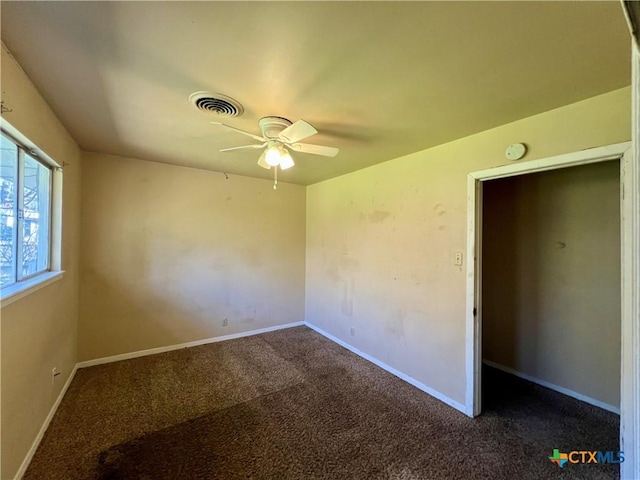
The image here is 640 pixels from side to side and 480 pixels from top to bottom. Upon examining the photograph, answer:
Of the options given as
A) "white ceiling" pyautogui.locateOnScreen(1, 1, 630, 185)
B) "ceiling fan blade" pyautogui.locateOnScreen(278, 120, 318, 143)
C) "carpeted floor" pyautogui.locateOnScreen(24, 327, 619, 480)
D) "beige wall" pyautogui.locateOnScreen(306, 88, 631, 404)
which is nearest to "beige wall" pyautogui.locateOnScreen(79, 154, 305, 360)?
"carpeted floor" pyautogui.locateOnScreen(24, 327, 619, 480)

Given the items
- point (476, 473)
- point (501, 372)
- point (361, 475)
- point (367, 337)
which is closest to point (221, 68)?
point (361, 475)

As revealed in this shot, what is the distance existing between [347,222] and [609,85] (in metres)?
2.70

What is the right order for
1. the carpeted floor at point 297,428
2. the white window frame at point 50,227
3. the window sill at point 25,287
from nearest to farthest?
1. the window sill at point 25,287
2. the white window frame at point 50,227
3. the carpeted floor at point 297,428

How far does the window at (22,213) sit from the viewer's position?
163 cm

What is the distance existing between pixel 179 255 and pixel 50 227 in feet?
4.77

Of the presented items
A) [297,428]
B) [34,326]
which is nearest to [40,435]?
[34,326]

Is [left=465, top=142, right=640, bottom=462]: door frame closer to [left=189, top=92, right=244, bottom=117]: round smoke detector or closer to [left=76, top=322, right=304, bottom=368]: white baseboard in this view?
[left=189, top=92, right=244, bottom=117]: round smoke detector

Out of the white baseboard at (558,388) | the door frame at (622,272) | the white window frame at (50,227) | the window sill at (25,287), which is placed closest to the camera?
the door frame at (622,272)

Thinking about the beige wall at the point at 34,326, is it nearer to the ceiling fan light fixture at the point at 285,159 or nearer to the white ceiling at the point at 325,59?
the white ceiling at the point at 325,59

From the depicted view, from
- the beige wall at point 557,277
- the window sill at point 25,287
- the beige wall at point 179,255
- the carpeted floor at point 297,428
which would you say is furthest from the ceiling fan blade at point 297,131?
the beige wall at point 557,277

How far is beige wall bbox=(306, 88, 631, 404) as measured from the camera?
1.91 m

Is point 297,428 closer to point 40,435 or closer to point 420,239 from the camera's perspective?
point 40,435

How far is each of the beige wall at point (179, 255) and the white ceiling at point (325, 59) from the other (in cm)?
131

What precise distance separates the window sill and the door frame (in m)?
2.52
